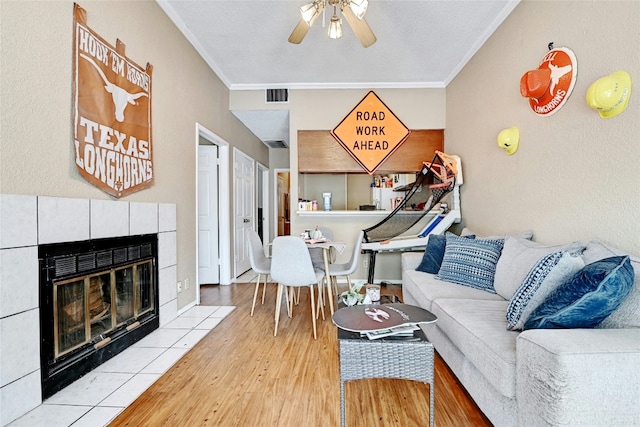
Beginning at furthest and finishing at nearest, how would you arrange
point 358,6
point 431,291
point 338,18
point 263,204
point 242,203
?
point 263,204 → point 242,203 → point 338,18 → point 431,291 → point 358,6

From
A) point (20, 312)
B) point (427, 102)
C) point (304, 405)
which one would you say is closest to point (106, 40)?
point (20, 312)

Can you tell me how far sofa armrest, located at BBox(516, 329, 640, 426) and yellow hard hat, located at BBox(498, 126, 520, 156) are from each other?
6.35ft

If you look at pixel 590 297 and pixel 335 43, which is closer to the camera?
pixel 590 297

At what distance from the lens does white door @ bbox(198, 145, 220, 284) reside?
432 cm

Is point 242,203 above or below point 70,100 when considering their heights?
below

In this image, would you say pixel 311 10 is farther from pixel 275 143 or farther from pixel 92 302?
pixel 275 143

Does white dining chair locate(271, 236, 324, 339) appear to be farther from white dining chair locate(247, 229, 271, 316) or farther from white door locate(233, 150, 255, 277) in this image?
white door locate(233, 150, 255, 277)

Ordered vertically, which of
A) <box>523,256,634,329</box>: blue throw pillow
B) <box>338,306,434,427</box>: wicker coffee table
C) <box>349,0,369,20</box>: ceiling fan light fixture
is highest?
<box>349,0,369,20</box>: ceiling fan light fixture

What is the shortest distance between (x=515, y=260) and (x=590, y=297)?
37.7 inches

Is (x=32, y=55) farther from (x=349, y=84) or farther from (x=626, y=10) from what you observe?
(x=349, y=84)

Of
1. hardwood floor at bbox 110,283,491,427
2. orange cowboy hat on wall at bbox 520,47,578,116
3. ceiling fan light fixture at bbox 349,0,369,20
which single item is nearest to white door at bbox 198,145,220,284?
hardwood floor at bbox 110,283,491,427

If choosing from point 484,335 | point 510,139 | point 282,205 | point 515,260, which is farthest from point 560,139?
point 282,205

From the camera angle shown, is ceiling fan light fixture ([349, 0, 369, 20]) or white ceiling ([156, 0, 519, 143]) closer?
ceiling fan light fixture ([349, 0, 369, 20])

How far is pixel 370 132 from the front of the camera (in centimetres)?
440
